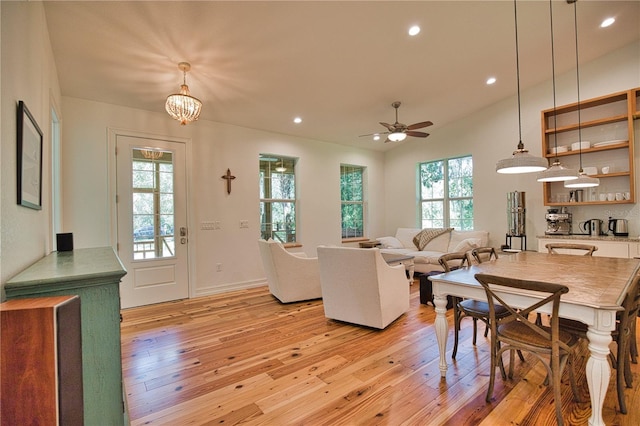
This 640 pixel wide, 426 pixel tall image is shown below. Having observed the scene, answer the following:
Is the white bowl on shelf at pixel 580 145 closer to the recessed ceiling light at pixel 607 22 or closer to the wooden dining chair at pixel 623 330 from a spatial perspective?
the recessed ceiling light at pixel 607 22

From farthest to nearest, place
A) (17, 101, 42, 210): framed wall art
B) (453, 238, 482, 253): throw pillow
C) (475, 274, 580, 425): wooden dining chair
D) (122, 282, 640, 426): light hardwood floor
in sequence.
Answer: (453, 238, 482, 253): throw pillow < (122, 282, 640, 426): light hardwood floor < (475, 274, 580, 425): wooden dining chair < (17, 101, 42, 210): framed wall art

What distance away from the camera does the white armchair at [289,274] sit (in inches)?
155

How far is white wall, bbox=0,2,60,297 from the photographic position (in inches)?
48.4

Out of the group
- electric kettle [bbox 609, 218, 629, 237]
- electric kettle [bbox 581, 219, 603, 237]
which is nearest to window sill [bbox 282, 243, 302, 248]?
electric kettle [bbox 581, 219, 603, 237]

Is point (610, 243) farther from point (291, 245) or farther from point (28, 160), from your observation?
point (28, 160)

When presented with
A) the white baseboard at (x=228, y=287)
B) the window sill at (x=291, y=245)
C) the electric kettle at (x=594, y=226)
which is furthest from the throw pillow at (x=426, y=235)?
the white baseboard at (x=228, y=287)

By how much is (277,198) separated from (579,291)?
175 inches

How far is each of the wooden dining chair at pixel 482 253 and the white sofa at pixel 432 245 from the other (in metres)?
1.94

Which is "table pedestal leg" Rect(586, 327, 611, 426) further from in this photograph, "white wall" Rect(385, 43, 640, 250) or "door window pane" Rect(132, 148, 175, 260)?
"door window pane" Rect(132, 148, 175, 260)

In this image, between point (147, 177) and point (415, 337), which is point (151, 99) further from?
point (415, 337)

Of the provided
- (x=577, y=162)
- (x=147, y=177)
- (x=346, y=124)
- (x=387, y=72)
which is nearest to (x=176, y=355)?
(x=147, y=177)

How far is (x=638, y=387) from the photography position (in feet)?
6.64

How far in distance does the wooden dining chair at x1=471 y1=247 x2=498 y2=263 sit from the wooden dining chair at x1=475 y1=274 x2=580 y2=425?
3.16 ft

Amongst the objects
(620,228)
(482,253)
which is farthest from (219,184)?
(620,228)
